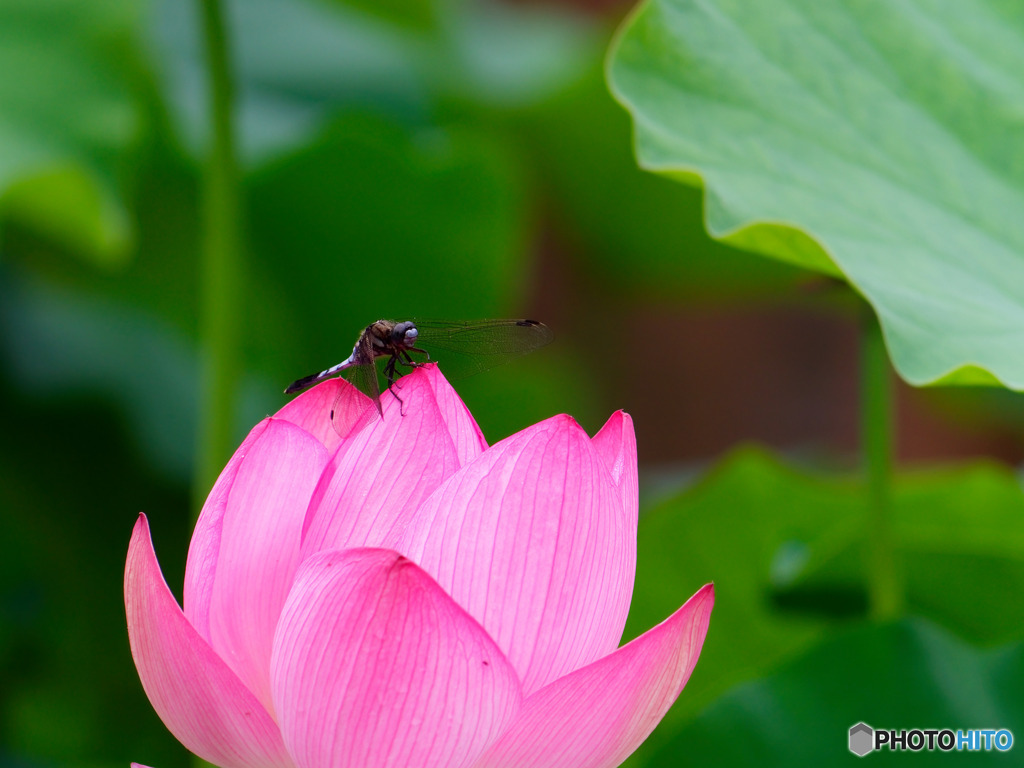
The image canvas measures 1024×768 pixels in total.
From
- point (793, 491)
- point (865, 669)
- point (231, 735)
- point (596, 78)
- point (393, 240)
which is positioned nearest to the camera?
point (231, 735)

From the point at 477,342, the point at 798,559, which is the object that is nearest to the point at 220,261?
the point at 477,342

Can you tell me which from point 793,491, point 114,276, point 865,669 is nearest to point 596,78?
point 114,276

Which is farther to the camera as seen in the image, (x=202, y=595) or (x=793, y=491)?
(x=793, y=491)

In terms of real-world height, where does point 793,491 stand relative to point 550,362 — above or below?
above

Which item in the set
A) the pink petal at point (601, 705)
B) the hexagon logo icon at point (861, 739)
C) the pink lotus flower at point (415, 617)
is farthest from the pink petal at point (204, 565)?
the hexagon logo icon at point (861, 739)

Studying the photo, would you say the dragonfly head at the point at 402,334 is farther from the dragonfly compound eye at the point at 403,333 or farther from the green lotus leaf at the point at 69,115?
the green lotus leaf at the point at 69,115

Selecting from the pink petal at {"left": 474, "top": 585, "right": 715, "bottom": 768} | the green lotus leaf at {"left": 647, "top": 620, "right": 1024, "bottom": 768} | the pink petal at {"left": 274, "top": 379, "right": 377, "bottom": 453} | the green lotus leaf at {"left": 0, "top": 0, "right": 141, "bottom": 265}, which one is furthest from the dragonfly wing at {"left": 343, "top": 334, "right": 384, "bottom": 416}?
the green lotus leaf at {"left": 0, "top": 0, "right": 141, "bottom": 265}

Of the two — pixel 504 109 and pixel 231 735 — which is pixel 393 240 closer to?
pixel 504 109
